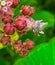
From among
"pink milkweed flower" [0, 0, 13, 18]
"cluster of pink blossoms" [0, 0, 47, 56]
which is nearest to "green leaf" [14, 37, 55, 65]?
"cluster of pink blossoms" [0, 0, 47, 56]

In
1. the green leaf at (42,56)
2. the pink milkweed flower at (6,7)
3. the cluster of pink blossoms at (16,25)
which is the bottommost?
the green leaf at (42,56)

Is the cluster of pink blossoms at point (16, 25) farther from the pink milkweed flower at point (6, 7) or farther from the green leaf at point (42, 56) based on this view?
the green leaf at point (42, 56)

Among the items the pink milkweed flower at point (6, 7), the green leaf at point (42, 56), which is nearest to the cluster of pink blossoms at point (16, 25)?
the pink milkweed flower at point (6, 7)

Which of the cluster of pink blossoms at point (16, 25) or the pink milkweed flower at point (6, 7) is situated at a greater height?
the pink milkweed flower at point (6, 7)

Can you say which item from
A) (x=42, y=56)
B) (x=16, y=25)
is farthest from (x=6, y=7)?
(x=42, y=56)

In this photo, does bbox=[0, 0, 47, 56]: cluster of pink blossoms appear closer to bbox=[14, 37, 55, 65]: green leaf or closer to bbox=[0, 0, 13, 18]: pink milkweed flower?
bbox=[0, 0, 13, 18]: pink milkweed flower

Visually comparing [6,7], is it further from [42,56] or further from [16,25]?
[42,56]
